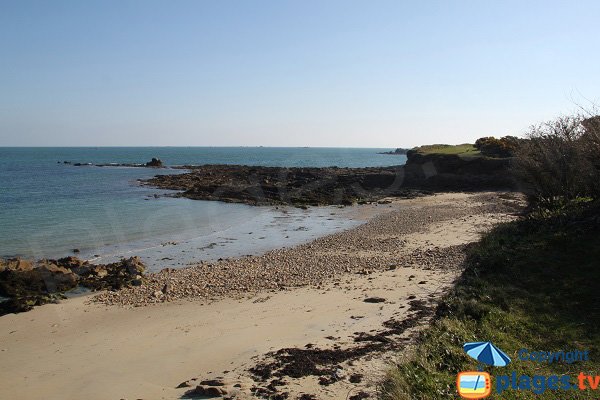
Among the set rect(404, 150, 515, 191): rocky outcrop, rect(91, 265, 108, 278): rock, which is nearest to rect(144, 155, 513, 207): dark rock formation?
rect(404, 150, 515, 191): rocky outcrop

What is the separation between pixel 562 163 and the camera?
56.3 ft

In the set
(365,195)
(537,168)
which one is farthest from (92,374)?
(365,195)

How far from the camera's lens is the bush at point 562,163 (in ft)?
49.9

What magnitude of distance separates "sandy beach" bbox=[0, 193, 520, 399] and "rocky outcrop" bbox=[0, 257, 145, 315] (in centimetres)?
76

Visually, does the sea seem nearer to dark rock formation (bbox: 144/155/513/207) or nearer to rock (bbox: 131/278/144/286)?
rock (bbox: 131/278/144/286)

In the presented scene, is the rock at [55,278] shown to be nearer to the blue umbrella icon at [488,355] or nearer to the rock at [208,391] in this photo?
the rock at [208,391]

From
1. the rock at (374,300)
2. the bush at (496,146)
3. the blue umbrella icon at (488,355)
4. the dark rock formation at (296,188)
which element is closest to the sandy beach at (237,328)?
the rock at (374,300)

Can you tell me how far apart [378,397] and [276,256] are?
12.7m

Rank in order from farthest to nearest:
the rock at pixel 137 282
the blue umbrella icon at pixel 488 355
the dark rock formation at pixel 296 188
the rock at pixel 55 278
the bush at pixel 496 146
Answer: the bush at pixel 496 146 → the dark rock formation at pixel 296 188 → the rock at pixel 137 282 → the rock at pixel 55 278 → the blue umbrella icon at pixel 488 355

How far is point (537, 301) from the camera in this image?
31.0ft

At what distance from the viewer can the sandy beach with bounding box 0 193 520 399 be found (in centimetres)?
759

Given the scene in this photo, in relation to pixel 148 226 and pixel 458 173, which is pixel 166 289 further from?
pixel 458 173

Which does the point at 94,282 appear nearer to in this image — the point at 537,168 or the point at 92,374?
the point at 92,374

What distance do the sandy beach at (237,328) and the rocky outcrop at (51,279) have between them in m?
0.76
